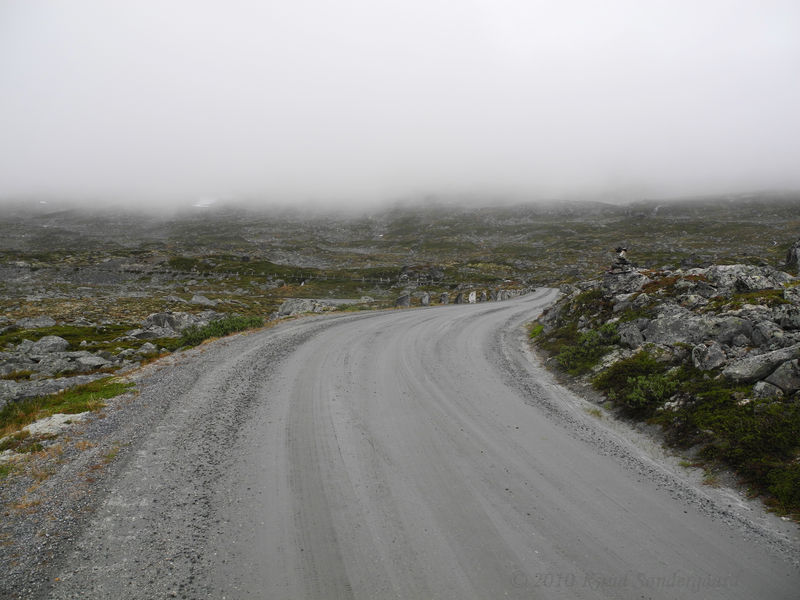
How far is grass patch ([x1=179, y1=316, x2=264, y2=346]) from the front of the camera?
23.2 meters

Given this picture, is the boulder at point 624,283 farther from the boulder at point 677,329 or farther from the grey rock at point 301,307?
the grey rock at point 301,307

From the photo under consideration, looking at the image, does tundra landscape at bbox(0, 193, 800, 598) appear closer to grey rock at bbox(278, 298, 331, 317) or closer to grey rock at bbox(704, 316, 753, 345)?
grey rock at bbox(704, 316, 753, 345)

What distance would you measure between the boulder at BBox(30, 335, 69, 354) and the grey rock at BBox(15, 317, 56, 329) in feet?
52.8

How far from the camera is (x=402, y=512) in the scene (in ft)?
21.4

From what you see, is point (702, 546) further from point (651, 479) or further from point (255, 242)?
point (255, 242)

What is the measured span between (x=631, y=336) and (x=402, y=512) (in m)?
12.0

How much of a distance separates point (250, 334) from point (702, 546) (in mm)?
23215

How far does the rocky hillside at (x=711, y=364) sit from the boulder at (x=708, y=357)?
0.02m

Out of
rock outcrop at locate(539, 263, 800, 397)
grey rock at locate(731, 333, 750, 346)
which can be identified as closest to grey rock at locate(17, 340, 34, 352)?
rock outcrop at locate(539, 263, 800, 397)

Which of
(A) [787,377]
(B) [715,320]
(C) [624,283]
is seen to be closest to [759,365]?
(A) [787,377]

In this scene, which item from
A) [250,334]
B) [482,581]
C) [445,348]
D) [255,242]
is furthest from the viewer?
[255,242]

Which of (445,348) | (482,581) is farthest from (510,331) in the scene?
(482,581)

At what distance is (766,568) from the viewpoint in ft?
17.4

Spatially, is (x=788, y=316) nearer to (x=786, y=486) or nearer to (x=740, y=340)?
(x=740, y=340)
